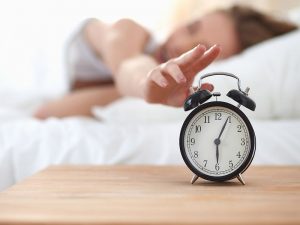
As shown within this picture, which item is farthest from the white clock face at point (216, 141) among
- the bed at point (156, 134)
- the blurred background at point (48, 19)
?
the blurred background at point (48, 19)

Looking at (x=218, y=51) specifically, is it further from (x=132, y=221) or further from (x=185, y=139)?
(x=132, y=221)

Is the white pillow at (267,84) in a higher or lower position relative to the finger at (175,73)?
lower

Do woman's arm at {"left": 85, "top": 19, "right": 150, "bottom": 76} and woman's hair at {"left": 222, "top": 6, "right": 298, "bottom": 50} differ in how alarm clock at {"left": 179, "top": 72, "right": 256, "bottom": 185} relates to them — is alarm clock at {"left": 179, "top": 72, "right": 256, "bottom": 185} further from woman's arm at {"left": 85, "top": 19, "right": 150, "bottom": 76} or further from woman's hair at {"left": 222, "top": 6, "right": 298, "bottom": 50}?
woman's hair at {"left": 222, "top": 6, "right": 298, "bottom": 50}

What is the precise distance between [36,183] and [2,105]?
1151 millimetres

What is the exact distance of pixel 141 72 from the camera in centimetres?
118

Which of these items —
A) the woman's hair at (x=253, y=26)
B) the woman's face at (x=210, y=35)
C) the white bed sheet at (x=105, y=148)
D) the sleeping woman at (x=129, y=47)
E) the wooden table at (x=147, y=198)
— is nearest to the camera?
the wooden table at (x=147, y=198)

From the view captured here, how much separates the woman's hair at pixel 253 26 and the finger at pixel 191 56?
1.11m

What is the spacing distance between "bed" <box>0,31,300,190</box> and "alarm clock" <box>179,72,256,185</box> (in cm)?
11

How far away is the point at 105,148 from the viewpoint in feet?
4.13

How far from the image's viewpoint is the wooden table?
624 millimetres

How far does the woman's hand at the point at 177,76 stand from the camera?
900 millimetres

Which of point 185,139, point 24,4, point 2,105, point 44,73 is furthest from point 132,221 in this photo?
point 24,4

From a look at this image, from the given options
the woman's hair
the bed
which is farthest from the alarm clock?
the woman's hair

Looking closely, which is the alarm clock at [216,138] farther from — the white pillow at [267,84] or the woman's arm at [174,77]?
the white pillow at [267,84]
